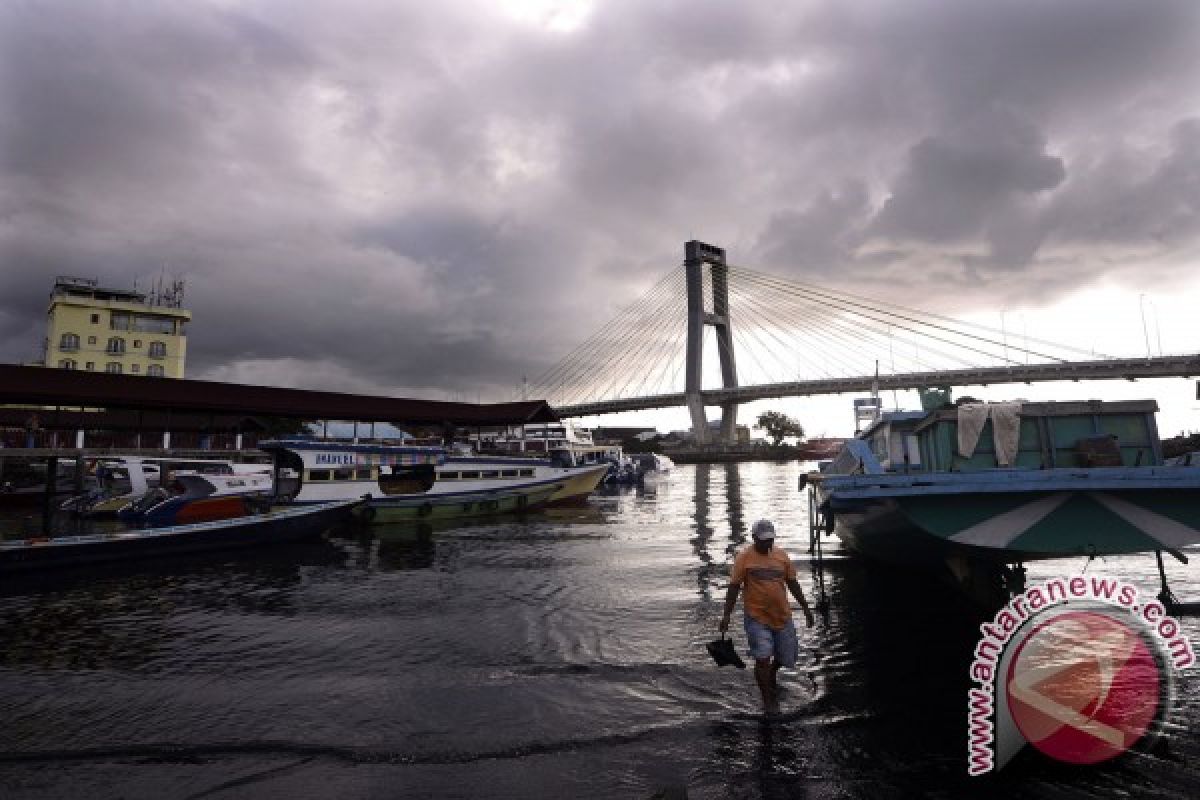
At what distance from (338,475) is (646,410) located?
89.1m

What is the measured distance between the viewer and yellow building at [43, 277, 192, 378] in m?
63.1

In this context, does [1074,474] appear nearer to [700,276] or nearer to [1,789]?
[1,789]

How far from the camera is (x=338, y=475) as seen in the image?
875 inches

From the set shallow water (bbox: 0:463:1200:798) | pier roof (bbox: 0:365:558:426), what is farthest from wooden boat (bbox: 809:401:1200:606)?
pier roof (bbox: 0:365:558:426)

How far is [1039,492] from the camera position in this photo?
739cm

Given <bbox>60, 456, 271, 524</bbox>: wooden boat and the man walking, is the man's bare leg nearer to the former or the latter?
the man walking

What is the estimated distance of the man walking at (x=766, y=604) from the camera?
6336 millimetres

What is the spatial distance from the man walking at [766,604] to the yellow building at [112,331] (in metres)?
73.5

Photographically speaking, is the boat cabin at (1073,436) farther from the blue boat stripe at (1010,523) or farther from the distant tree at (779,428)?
the distant tree at (779,428)

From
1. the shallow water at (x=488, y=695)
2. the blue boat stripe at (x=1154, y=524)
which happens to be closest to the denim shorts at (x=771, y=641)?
the shallow water at (x=488, y=695)

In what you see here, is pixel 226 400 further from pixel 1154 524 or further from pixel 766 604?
pixel 1154 524
